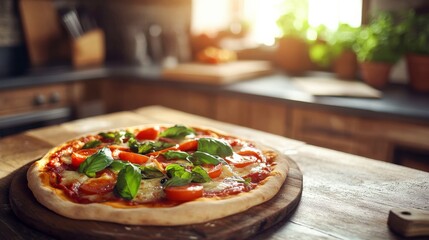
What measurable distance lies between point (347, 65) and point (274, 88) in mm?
577

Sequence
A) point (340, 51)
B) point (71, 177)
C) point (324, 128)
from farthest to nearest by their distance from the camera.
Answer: point (340, 51) < point (324, 128) < point (71, 177)

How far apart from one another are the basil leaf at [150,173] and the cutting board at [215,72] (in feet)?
4.84

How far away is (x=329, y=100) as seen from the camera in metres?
2.28

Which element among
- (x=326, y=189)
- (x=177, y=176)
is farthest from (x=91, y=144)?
(x=326, y=189)

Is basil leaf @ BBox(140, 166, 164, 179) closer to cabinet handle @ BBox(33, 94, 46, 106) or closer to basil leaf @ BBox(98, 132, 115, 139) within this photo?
basil leaf @ BBox(98, 132, 115, 139)

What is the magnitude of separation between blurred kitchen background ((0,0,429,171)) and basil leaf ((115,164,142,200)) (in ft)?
4.32

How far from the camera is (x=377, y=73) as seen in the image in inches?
102

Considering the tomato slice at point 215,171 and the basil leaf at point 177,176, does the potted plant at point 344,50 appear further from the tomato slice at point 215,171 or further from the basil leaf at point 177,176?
the basil leaf at point 177,176

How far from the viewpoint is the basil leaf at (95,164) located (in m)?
→ 1.24

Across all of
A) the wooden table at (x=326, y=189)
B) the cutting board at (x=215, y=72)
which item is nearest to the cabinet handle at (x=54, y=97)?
the cutting board at (x=215, y=72)

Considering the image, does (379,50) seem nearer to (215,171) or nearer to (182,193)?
(215,171)

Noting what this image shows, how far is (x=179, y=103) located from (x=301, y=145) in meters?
1.24

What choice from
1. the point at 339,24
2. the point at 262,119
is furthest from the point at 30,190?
the point at 339,24

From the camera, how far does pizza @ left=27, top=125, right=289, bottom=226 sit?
107 cm
